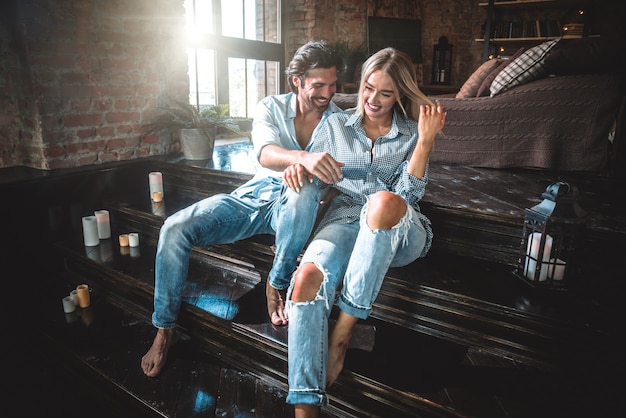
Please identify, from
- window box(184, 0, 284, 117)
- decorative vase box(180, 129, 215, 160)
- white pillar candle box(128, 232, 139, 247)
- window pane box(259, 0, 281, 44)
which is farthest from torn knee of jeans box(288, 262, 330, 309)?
window pane box(259, 0, 281, 44)

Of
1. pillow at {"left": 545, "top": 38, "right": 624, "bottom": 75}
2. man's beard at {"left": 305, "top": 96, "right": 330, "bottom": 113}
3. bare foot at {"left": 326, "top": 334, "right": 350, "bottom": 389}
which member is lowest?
bare foot at {"left": 326, "top": 334, "right": 350, "bottom": 389}

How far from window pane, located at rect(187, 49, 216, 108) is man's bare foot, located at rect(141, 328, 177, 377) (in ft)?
10.3

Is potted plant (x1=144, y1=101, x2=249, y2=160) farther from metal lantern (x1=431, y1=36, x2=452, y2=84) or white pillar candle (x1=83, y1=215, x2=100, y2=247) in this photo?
metal lantern (x1=431, y1=36, x2=452, y2=84)

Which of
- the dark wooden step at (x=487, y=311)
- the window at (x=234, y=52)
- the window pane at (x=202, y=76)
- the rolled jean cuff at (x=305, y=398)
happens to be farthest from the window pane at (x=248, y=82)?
the rolled jean cuff at (x=305, y=398)

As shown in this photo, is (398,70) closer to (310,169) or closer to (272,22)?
(310,169)

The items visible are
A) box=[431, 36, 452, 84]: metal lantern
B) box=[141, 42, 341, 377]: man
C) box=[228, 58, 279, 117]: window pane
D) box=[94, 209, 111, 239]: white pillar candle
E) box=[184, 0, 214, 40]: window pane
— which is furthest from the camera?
box=[431, 36, 452, 84]: metal lantern

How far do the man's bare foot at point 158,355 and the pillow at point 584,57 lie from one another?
2550mm

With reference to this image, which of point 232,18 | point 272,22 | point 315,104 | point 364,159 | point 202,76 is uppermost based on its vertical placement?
point 272,22

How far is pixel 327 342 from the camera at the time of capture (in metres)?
1.24

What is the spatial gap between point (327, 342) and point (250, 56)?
4.46m

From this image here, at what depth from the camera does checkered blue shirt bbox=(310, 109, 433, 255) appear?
1.57m

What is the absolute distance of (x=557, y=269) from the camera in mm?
1512

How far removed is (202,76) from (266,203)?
3.09m

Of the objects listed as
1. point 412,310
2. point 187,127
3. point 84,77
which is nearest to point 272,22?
point 187,127
